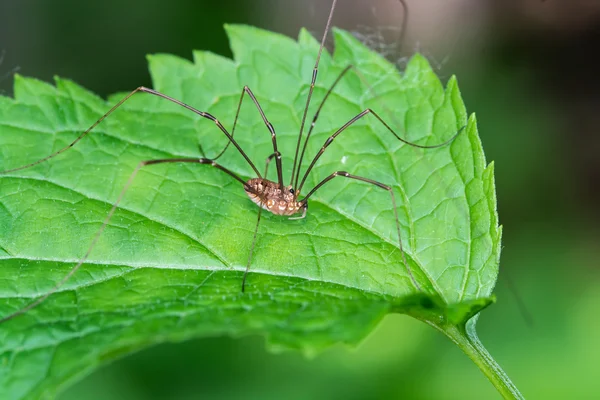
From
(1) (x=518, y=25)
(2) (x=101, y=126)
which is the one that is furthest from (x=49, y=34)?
(1) (x=518, y=25)

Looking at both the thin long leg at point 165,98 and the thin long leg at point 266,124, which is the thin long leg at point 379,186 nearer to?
the thin long leg at point 266,124

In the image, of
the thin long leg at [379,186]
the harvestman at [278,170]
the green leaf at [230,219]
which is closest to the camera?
the green leaf at [230,219]

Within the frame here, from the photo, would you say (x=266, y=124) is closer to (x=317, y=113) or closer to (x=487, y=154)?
(x=317, y=113)

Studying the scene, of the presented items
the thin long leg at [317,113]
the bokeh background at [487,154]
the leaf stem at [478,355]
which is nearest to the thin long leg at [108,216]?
the thin long leg at [317,113]

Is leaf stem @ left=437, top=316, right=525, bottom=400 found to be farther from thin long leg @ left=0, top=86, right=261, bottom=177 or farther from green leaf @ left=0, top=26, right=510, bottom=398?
thin long leg @ left=0, top=86, right=261, bottom=177

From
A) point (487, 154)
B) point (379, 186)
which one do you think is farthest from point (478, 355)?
point (487, 154)

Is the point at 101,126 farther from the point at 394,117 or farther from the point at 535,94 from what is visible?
the point at 535,94
